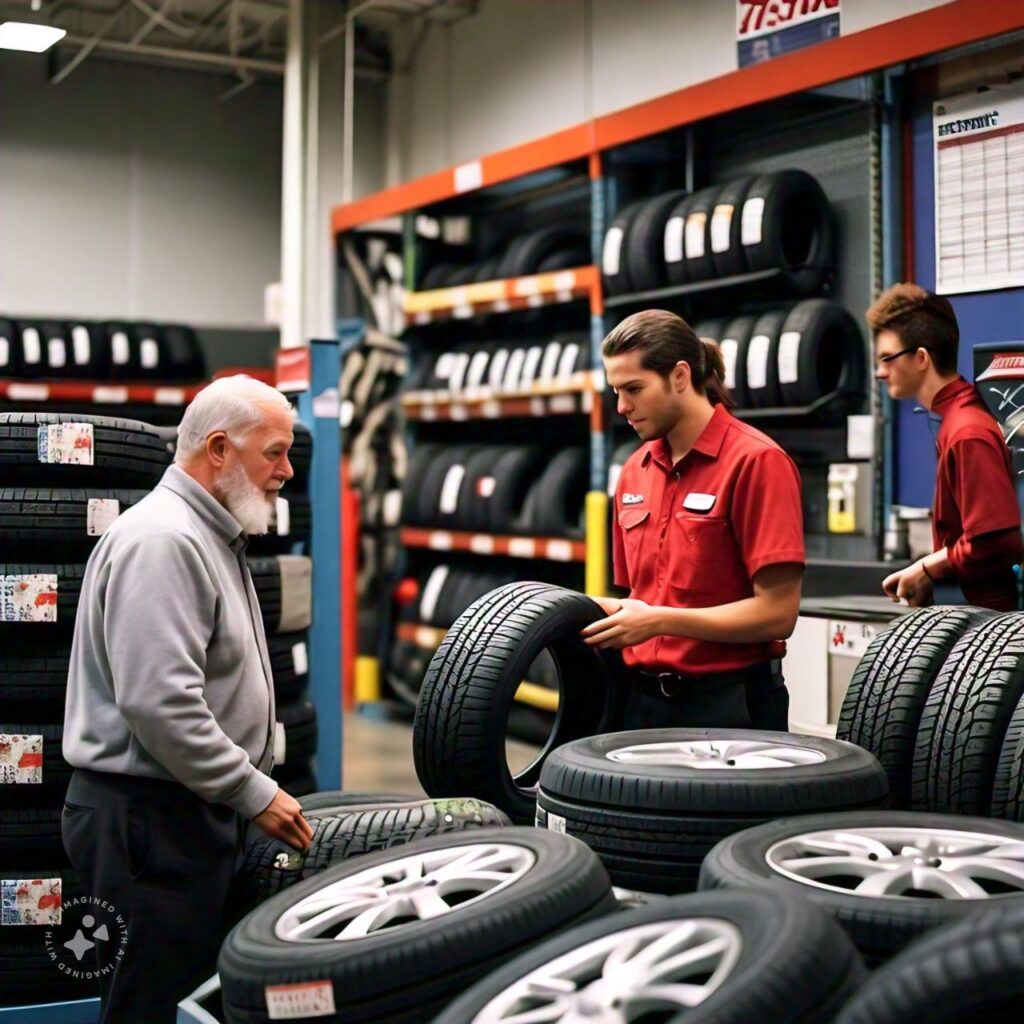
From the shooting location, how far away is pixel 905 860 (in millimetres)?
2051

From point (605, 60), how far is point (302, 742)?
476 cm

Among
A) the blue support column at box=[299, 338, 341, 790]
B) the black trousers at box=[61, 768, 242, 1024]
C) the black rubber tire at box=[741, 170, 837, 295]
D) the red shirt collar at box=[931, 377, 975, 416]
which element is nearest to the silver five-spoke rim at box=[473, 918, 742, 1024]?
the black trousers at box=[61, 768, 242, 1024]

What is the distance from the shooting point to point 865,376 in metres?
5.38

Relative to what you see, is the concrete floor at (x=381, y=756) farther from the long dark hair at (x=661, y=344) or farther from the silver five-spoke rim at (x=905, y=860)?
the silver five-spoke rim at (x=905, y=860)

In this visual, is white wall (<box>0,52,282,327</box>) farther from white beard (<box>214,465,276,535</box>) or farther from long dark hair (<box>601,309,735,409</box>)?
white beard (<box>214,465,276,535</box>)

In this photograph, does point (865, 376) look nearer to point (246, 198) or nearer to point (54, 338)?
point (54, 338)

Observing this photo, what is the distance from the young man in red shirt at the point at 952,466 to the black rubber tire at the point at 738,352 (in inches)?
60.8

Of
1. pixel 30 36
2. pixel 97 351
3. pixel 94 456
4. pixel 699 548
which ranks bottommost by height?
pixel 699 548

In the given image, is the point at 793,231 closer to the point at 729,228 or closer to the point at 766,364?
the point at 729,228

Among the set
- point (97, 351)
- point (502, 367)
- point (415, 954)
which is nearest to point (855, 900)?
point (415, 954)

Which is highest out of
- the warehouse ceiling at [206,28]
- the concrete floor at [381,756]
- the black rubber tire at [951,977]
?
the warehouse ceiling at [206,28]

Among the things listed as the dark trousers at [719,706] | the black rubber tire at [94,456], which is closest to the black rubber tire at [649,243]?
the black rubber tire at [94,456]

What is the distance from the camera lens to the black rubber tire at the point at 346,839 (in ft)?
8.24

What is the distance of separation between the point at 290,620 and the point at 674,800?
203cm
